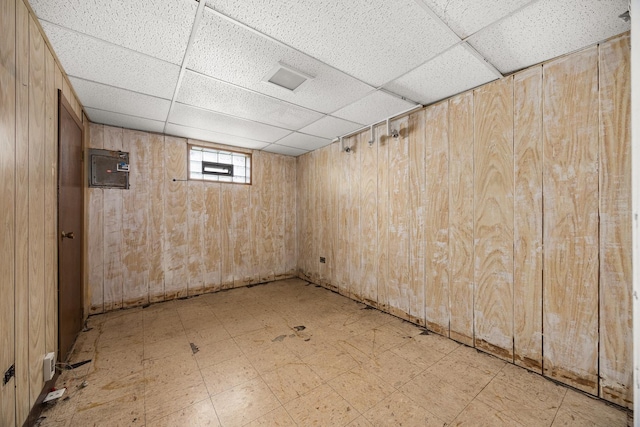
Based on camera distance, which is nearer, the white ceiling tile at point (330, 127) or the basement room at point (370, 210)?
the basement room at point (370, 210)

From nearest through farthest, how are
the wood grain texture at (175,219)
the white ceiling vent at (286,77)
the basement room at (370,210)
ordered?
the basement room at (370,210)
the white ceiling vent at (286,77)
the wood grain texture at (175,219)

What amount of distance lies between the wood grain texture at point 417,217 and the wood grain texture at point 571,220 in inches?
39.9

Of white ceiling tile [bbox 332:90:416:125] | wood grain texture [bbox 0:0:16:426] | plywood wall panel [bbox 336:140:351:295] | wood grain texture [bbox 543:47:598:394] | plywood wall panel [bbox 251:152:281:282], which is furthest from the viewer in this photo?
plywood wall panel [bbox 251:152:281:282]

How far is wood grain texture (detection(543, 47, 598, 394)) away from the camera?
1.71 meters

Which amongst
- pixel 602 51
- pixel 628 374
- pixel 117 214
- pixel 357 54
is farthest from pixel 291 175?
pixel 628 374

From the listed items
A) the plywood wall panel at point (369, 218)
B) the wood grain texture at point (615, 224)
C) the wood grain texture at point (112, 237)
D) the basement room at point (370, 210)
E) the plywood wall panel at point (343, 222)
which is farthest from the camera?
the plywood wall panel at point (343, 222)

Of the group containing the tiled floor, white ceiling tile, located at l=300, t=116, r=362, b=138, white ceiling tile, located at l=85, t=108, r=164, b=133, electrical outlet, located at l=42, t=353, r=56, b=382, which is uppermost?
white ceiling tile, located at l=300, t=116, r=362, b=138

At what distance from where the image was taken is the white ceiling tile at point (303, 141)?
3.72 meters

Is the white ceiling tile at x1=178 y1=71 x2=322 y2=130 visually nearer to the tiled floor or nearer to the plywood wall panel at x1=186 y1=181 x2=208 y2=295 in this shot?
the plywood wall panel at x1=186 y1=181 x2=208 y2=295

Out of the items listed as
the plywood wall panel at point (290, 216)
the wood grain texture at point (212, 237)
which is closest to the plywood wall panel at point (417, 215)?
the plywood wall panel at point (290, 216)

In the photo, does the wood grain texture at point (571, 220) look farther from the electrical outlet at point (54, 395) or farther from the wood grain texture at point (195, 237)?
the wood grain texture at point (195, 237)

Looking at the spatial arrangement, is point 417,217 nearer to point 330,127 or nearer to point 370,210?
point 370,210

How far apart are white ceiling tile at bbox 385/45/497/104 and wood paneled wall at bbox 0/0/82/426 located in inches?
98.6

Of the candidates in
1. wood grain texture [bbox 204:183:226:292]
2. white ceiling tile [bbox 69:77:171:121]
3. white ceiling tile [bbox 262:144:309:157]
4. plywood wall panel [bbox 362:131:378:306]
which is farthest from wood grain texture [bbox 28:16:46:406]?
plywood wall panel [bbox 362:131:378:306]
